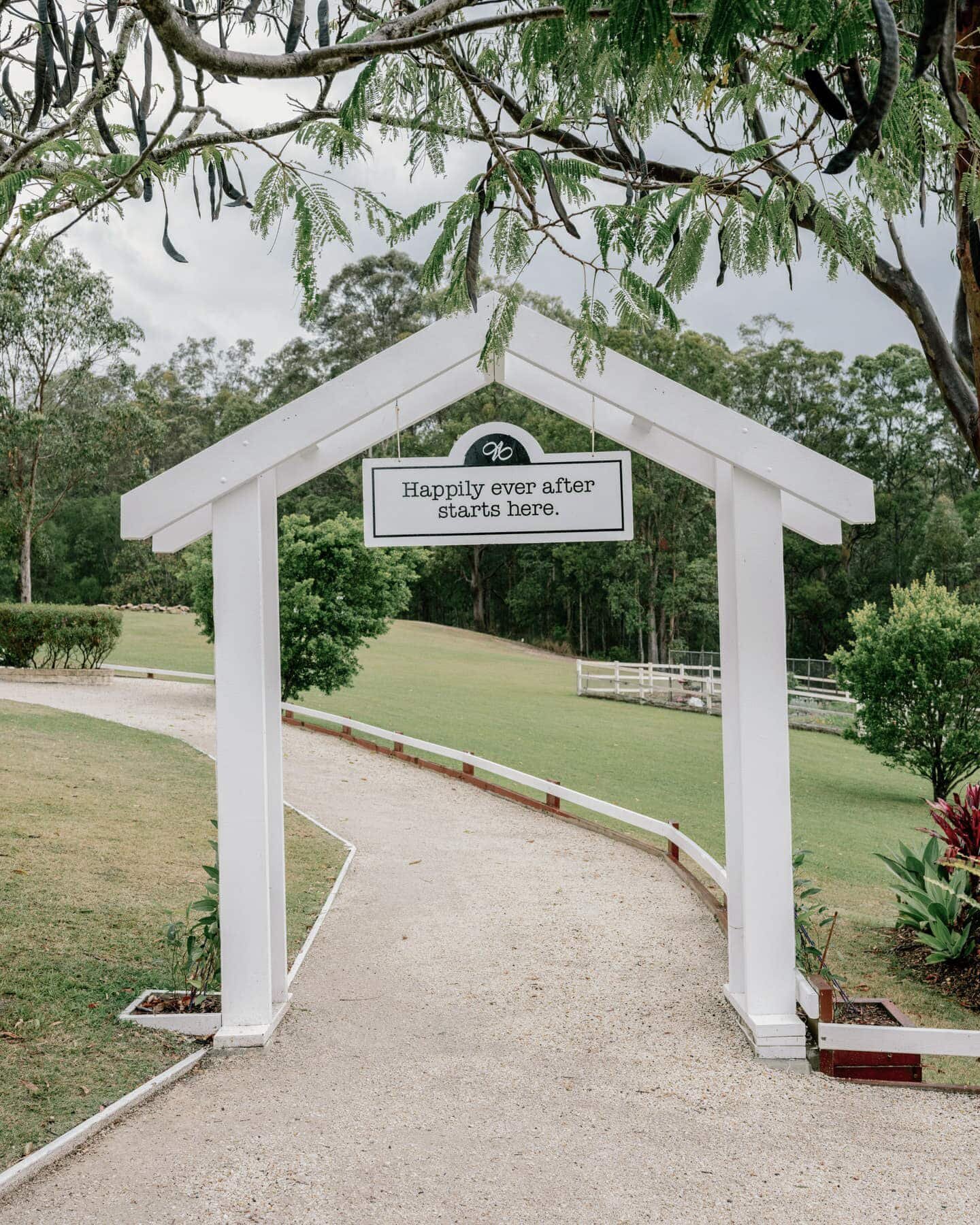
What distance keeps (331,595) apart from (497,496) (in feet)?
44.4

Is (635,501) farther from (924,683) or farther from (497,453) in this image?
(497,453)

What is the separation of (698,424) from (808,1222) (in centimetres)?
333

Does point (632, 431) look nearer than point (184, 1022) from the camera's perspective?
No

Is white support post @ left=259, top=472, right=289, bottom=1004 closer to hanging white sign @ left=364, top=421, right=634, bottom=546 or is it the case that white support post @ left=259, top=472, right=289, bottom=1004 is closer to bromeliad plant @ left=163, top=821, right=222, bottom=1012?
bromeliad plant @ left=163, top=821, right=222, bottom=1012

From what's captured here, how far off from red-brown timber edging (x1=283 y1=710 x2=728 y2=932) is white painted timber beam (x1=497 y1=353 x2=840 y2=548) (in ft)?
10.3

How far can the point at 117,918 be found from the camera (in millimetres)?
6875

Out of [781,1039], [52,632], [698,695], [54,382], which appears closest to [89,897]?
[781,1039]

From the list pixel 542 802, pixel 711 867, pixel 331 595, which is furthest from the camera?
pixel 331 595

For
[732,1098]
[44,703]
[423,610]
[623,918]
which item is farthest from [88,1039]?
[423,610]

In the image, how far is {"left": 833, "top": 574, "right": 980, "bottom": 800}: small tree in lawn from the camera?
13156mm

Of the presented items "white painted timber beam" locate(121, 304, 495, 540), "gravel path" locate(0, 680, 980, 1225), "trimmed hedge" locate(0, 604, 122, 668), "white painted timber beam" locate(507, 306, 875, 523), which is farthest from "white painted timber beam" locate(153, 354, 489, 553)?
"trimmed hedge" locate(0, 604, 122, 668)

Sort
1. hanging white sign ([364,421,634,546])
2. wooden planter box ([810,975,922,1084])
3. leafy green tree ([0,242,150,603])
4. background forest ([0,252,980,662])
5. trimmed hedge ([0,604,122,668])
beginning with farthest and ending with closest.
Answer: background forest ([0,252,980,662]), leafy green tree ([0,242,150,603]), trimmed hedge ([0,604,122,668]), hanging white sign ([364,421,634,546]), wooden planter box ([810,975,922,1084])

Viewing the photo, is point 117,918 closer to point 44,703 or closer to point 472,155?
point 472,155

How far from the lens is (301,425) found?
4984 millimetres
